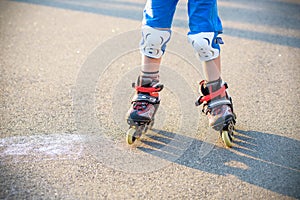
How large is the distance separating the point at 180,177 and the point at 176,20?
9.01 feet

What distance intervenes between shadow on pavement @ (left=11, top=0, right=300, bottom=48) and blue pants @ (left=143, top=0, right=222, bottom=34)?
205cm

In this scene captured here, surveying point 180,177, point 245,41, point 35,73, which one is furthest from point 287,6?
point 180,177

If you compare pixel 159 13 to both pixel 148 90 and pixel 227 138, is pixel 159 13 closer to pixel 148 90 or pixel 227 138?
pixel 148 90

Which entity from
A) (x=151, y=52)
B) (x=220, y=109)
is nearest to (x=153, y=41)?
(x=151, y=52)

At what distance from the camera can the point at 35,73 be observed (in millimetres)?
3660

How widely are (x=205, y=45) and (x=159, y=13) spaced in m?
0.33

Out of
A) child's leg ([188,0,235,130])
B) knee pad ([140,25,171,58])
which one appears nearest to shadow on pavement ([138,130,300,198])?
child's leg ([188,0,235,130])

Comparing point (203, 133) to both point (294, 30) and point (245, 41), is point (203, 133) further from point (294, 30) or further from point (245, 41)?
point (294, 30)

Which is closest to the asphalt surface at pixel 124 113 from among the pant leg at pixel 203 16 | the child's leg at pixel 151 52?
the child's leg at pixel 151 52

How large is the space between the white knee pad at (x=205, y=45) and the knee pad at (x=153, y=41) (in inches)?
6.4

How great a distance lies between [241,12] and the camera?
5121mm

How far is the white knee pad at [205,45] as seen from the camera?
2.53 metres

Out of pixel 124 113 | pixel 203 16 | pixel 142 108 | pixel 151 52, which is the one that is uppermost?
pixel 203 16

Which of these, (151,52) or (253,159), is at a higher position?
(151,52)
